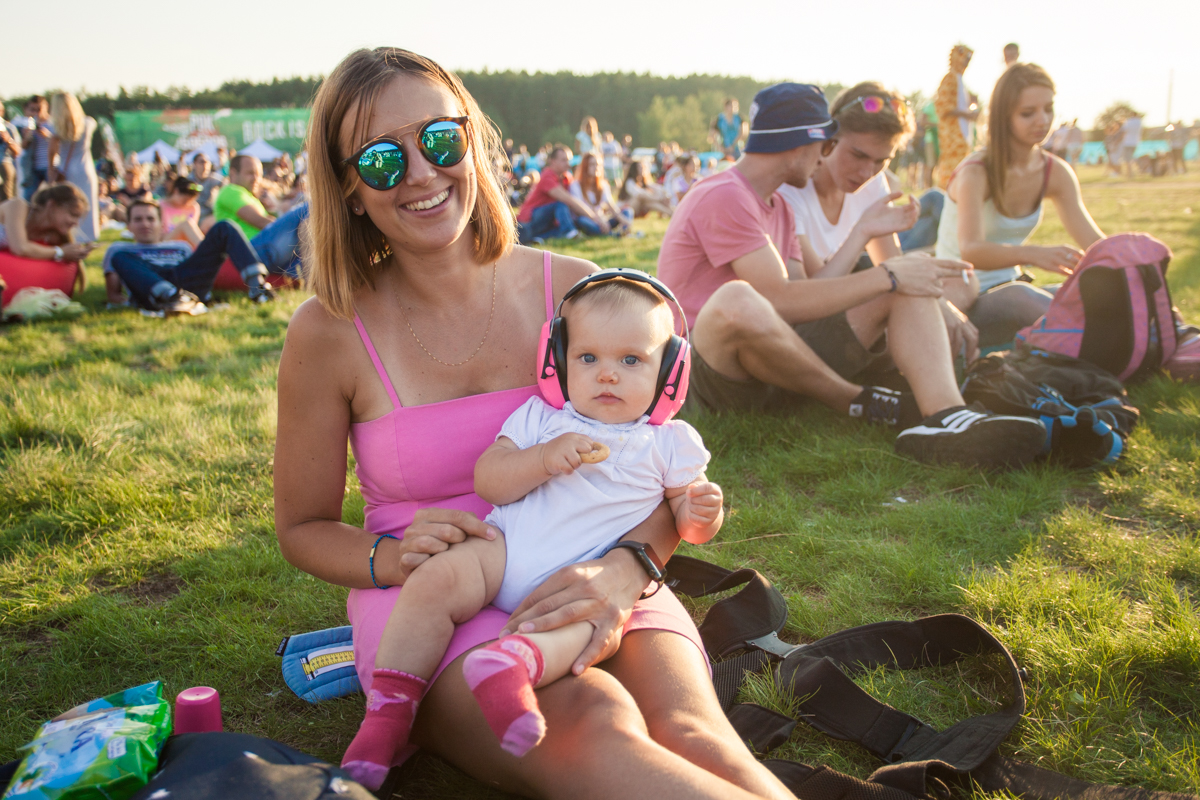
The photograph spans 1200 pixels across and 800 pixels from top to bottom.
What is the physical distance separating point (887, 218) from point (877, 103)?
661 mm

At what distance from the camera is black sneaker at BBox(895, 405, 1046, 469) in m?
3.26

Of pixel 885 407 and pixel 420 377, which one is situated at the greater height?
pixel 420 377

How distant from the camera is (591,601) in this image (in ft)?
5.16

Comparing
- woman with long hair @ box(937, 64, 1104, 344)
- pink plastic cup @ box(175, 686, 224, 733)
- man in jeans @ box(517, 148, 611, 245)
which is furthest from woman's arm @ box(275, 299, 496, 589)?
man in jeans @ box(517, 148, 611, 245)

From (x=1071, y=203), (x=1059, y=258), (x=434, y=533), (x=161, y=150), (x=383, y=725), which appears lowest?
(x=383, y=725)

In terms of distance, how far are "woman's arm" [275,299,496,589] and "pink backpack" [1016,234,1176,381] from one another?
12.0ft

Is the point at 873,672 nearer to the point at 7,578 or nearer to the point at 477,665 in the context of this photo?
the point at 477,665

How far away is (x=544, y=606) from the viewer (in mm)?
1564

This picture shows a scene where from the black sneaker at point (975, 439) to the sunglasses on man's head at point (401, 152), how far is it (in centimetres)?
247

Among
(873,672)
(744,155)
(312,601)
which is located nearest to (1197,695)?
(873,672)

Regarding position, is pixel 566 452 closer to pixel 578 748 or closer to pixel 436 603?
pixel 436 603

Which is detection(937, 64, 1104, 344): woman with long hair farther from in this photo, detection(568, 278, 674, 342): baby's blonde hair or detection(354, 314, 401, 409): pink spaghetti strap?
detection(354, 314, 401, 409): pink spaghetti strap

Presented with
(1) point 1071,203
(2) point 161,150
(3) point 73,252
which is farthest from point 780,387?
(2) point 161,150

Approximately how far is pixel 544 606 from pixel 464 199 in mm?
1059
